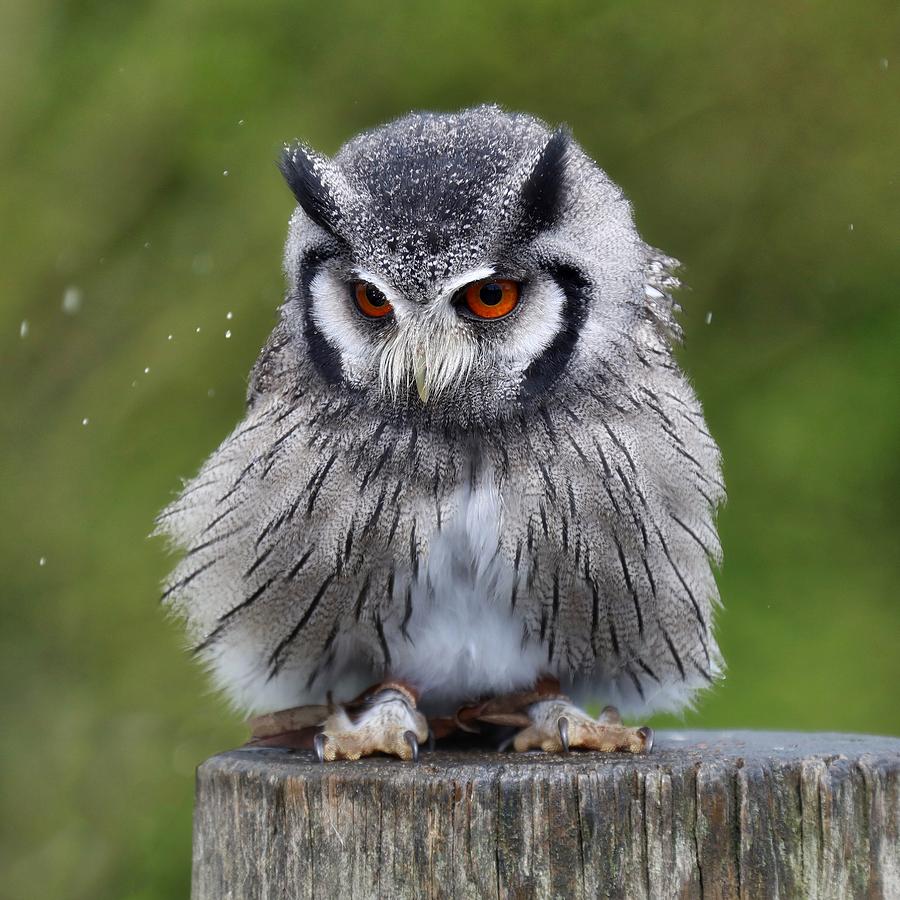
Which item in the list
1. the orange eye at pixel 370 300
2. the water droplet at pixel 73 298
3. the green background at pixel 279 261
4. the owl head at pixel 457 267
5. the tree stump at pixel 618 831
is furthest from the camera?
the water droplet at pixel 73 298

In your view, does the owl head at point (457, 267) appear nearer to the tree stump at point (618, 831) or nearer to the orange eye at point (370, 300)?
the orange eye at point (370, 300)

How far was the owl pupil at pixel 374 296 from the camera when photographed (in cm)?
224

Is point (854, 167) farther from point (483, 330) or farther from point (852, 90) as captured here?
point (483, 330)

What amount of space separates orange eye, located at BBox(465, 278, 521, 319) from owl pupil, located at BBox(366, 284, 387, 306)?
143 mm

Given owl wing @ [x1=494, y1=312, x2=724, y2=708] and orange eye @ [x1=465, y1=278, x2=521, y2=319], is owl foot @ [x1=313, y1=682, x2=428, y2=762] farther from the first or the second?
orange eye @ [x1=465, y1=278, x2=521, y2=319]

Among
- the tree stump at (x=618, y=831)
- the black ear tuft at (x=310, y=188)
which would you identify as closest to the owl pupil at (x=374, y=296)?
the black ear tuft at (x=310, y=188)

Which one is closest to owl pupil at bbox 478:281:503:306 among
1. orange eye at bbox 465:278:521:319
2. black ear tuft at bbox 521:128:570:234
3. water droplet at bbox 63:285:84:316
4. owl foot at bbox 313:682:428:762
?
orange eye at bbox 465:278:521:319

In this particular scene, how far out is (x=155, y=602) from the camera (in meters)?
4.29

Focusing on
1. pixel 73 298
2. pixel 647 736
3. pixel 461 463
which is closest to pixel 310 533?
pixel 461 463

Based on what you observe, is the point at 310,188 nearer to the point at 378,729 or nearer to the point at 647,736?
the point at 378,729

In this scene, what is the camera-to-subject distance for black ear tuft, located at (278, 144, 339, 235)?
87.7 inches

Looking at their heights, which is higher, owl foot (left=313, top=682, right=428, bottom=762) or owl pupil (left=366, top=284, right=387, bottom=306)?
owl pupil (left=366, top=284, right=387, bottom=306)

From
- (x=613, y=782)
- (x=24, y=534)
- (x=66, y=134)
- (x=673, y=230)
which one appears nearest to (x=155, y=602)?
(x=24, y=534)

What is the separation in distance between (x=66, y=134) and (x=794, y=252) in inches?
91.4
